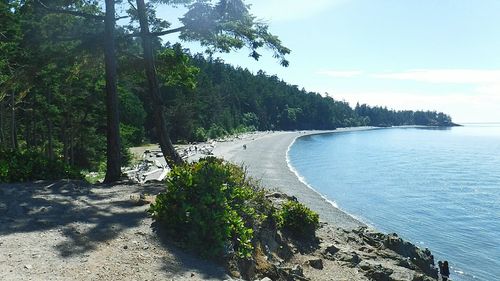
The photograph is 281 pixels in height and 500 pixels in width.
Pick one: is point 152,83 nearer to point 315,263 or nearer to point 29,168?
point 29,168

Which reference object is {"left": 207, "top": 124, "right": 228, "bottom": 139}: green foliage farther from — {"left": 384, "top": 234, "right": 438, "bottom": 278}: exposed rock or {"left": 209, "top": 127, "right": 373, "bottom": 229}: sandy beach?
{"left": 384, "top": 234, "right": 438, "bottom": 278}: exposed rock

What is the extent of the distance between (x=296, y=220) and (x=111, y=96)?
8.86 metres

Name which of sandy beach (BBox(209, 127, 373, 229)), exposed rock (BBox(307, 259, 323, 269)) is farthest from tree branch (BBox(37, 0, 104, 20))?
exposed rock (BBox(307, 259, 323, 269))

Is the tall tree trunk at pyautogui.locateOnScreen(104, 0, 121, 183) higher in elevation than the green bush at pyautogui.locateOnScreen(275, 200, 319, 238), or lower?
higher

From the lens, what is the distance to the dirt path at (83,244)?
8.06 metres

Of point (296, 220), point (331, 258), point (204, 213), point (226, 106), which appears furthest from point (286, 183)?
point (226, 106)

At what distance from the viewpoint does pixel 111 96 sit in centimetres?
1748

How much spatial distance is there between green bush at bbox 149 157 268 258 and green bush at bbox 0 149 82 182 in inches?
313

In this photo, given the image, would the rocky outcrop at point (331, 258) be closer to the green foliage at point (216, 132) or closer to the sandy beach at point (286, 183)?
the sandy beach at point (286, 183)

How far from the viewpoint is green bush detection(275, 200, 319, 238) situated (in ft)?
51.7

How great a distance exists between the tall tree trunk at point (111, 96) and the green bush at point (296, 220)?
7.04m

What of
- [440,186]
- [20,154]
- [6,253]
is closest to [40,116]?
[20,154]

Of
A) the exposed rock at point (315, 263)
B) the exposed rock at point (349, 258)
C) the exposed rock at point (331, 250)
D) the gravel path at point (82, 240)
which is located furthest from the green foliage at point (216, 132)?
the gravel path at point (82, 240)

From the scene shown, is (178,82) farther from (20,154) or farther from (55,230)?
(55,230)
